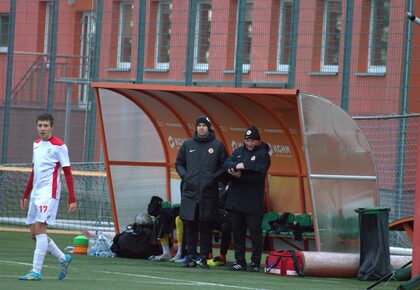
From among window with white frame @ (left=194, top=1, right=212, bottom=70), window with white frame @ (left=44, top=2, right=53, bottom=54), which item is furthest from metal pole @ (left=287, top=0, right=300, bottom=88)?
window with white frame @ (left=44, top=2, right=53, bottom=54)

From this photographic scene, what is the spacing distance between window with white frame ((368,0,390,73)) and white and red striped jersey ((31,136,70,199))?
641 cm

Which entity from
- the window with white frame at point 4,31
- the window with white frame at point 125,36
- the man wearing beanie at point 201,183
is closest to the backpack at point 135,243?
the man wearing beanie at point 201,183

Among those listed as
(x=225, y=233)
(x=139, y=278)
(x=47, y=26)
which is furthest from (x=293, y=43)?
(x=139, y=278)

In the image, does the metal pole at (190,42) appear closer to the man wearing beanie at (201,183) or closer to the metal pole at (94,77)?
the metal pole at (94,77)

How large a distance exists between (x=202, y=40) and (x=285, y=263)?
691 centimetres

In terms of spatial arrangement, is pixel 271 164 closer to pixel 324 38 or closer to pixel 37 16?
pixel 324 38

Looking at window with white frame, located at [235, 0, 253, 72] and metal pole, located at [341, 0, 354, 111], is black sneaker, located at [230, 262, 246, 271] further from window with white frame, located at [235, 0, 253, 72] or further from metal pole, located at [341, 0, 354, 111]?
window with white frame, located at [235, 0, 253, 72]

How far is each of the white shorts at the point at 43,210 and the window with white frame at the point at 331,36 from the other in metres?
6.83

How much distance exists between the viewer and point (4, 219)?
80.9 feet

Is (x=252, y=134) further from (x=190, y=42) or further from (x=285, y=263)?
(x=190, y=42)

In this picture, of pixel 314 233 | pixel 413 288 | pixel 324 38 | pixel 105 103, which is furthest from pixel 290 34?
pixel 413 288

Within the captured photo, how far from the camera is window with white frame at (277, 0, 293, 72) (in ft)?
71.8

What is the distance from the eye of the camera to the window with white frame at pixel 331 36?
21.1 meters

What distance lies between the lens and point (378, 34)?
20.5 m
